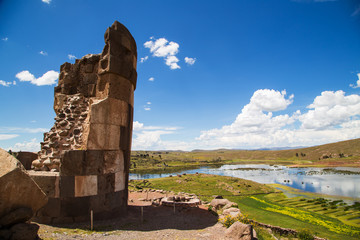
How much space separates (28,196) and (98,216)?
4072 mm

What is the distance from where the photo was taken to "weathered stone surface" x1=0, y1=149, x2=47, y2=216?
4.80 m

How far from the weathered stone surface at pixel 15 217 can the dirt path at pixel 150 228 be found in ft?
5.81

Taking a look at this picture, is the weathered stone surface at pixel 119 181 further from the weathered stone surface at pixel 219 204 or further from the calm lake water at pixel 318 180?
the calm lake water at pixel 318 180

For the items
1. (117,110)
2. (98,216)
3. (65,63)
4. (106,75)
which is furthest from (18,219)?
(65,63)

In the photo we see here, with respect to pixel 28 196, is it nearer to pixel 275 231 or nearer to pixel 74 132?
pixel 74 132

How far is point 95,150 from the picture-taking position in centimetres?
899

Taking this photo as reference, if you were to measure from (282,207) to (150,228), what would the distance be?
664 inches

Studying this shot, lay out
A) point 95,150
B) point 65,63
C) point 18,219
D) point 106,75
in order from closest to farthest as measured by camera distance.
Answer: point 18,219
point 95,150
point 106,75
point 65,63

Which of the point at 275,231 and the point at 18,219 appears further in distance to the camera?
the point at 275,231

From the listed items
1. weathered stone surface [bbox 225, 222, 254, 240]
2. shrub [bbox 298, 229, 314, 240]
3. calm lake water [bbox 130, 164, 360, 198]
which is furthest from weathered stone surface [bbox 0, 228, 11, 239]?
calm lake water [bbox 130, 164, 360, 198]

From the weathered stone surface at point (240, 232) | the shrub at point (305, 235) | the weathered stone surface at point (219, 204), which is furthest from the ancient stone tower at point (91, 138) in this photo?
the shrub at point (305, 235)

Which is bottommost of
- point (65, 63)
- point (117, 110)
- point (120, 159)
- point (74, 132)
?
point (120, 159)

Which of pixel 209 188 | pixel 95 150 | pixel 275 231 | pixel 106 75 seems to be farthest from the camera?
pixel 209 188

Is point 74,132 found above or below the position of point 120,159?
above
